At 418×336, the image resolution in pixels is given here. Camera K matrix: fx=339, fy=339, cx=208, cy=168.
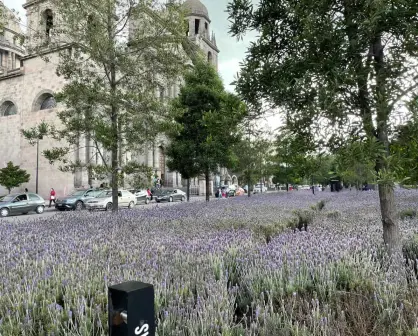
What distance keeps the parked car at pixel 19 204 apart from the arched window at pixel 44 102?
18752mm

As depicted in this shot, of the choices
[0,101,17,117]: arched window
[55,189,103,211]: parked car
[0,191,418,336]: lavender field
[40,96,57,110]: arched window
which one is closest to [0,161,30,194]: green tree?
[40,96,57,110]: arched window

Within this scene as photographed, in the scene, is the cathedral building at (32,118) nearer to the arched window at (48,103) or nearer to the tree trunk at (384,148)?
the arched window at (48,103)

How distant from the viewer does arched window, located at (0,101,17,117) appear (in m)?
43.2

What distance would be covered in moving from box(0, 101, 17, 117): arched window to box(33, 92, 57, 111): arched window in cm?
572

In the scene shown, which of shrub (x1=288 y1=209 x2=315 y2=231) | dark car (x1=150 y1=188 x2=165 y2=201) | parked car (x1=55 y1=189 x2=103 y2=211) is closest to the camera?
shrub (x1=288 y1=209 x2=315 y2=231)

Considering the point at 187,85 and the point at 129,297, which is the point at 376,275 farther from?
the point at 187,85

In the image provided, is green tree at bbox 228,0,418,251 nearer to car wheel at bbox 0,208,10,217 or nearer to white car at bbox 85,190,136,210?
white car at bbox 85,190,136,210

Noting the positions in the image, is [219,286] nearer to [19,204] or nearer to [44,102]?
[19,204]

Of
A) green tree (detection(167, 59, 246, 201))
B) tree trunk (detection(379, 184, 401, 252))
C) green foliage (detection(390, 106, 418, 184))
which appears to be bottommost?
tree trunk (detection(379, 184, 401, 252))

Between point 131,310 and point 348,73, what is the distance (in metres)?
2.99

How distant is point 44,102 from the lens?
3994 cm

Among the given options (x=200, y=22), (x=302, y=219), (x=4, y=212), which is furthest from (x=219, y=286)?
(x=200, y=22)

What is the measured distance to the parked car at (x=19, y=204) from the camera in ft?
71.0

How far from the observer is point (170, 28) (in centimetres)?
1018
